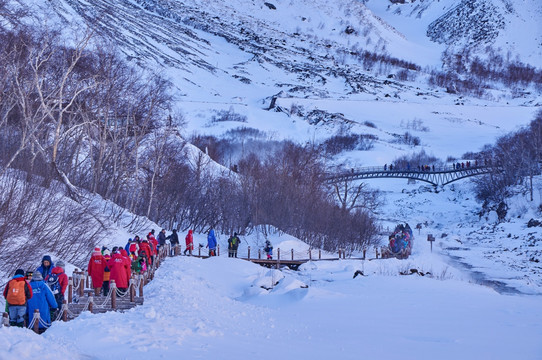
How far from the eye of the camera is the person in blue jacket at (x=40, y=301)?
9.50 meters

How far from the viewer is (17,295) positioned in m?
9.28

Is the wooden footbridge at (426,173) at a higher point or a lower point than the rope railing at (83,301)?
higher

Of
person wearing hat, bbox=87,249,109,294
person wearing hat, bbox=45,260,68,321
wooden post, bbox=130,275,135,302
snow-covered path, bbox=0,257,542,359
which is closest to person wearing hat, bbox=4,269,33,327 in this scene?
snow-covered path, bbox=0,257,542,359

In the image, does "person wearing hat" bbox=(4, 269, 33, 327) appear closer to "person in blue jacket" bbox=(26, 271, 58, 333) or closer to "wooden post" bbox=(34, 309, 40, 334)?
"person in blue jacket" bbox=(26, 271, 58, 333)

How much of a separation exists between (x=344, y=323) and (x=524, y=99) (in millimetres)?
136614

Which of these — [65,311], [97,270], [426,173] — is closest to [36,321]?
[65,311]

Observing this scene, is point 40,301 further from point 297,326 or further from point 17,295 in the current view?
point 297,326

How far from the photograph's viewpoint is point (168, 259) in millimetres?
22828

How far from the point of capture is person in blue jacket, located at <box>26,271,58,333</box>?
9.50 meters

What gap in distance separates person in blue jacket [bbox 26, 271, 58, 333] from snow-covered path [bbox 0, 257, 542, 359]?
235 millimetres

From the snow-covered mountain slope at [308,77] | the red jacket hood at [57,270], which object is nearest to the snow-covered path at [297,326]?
the red jacket hood at [57,270]

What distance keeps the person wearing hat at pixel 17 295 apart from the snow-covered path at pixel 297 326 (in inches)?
23.9

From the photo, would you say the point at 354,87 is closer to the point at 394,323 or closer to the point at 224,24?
the point at 224,24

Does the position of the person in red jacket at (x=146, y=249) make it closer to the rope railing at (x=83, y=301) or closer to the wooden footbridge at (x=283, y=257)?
the rope railing at (x=83, y=301)
